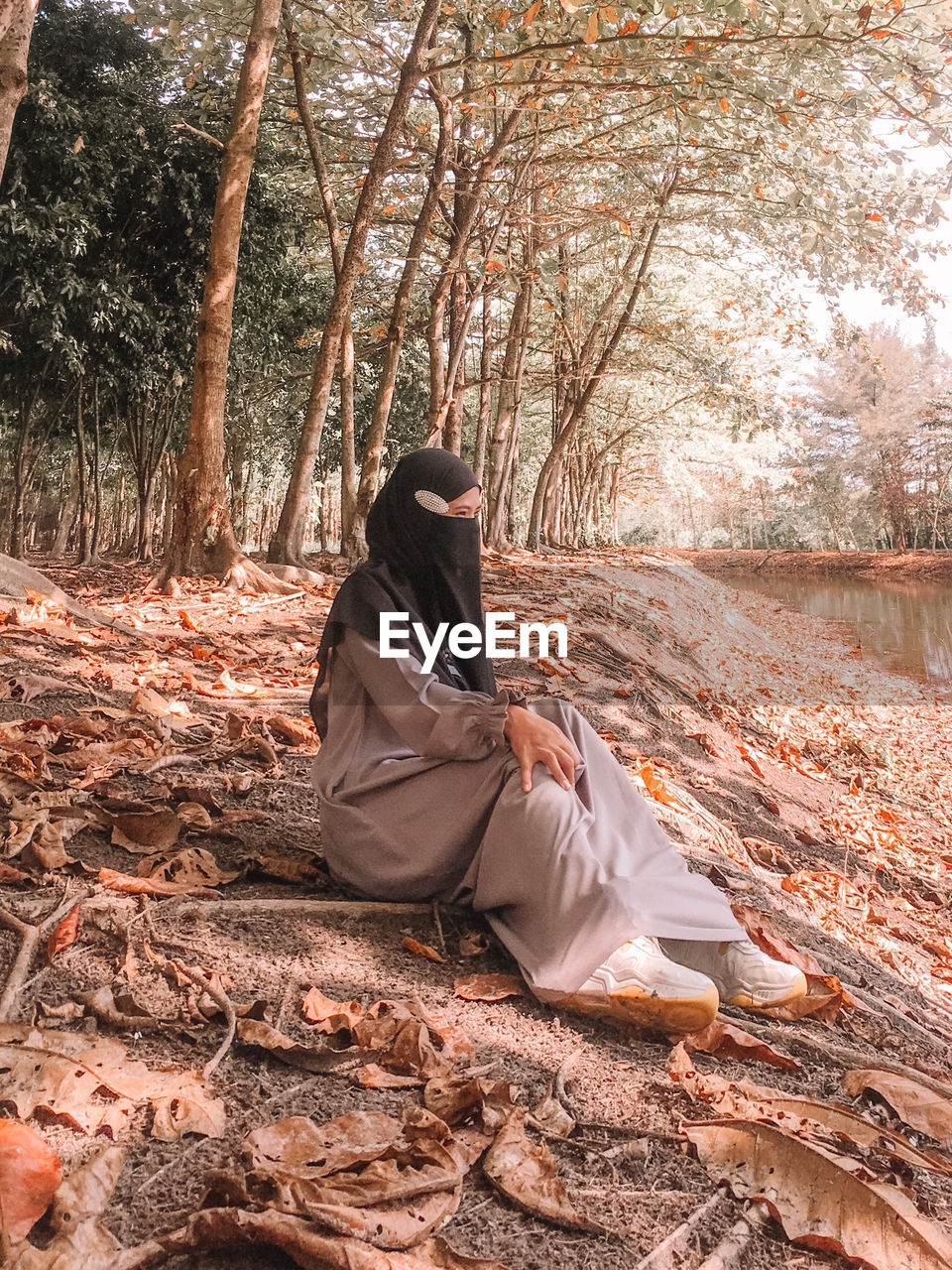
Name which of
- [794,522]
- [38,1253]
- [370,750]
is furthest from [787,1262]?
[794,522]

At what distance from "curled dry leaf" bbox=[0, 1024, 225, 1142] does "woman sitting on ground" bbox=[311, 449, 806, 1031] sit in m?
0.90

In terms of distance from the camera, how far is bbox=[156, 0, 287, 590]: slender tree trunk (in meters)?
7.51

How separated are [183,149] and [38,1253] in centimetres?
1395

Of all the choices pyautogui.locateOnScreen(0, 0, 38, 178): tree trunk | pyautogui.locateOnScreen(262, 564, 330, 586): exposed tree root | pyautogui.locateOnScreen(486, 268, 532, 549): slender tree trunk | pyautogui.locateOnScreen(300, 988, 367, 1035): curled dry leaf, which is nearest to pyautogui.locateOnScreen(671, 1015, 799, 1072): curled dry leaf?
pyautogui.locateOnScreen(300, 988, 367, 1035): curled dry leaf

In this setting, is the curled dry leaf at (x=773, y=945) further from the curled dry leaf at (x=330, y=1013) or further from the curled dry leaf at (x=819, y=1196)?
the curled dry leaf at (x=330, y=1013)

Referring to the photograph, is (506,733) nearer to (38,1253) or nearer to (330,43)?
(38,1253)

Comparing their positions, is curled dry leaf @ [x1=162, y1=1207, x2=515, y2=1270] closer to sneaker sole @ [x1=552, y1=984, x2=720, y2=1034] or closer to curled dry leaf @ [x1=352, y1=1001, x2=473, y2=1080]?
curled dry leaf @ [x1=352, y1=1001, x2=473, y2=1080]

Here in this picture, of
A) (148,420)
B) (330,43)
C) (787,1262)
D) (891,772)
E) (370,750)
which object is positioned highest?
(330,43)

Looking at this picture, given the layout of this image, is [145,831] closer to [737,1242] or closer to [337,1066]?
[337,1066]

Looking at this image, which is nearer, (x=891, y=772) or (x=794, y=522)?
(x=891, y=772)

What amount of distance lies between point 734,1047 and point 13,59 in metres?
5.27

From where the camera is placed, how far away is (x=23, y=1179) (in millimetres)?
1365

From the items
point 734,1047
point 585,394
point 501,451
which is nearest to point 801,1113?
point 734,1047

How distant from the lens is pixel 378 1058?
6.40 ft
